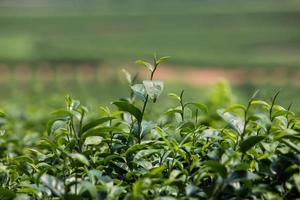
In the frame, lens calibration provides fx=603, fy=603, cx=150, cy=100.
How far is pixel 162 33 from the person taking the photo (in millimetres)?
32594

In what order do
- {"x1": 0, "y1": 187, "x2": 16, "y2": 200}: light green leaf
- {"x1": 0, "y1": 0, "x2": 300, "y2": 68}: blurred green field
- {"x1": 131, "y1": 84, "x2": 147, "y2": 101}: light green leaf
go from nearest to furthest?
{"x1": 0, "y1": 187, "x2": 16, "y2": 200}: light green leaf → {"x1": 131, "y1": 84, "x2": 147, "y2": 101}: light green leaf → {"x1": 0, "y1": 0, "x2": 300, "y2": 68}: blurred green field

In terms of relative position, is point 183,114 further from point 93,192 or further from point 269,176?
point 93,192

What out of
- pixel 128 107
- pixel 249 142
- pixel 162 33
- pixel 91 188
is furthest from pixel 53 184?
pixel 162 33

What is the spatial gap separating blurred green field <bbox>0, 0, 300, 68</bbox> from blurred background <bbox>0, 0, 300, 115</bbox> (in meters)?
0.04

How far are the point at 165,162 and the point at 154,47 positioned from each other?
88.2ft

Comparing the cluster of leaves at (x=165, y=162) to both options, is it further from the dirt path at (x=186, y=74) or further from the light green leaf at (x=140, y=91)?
the dirt path at (x=186, y=74)

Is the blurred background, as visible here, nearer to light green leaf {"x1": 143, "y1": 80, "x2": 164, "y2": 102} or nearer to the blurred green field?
the blurred green field

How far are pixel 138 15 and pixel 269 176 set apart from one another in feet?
121

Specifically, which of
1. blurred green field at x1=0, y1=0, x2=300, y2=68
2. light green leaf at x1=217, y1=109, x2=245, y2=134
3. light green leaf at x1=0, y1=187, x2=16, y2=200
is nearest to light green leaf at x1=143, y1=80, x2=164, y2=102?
light green leaf at x1=217, y1=109, x2=245, y2=134

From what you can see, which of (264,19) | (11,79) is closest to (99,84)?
(11,79)

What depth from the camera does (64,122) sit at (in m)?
1.74

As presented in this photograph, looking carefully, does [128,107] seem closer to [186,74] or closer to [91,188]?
[91,188]

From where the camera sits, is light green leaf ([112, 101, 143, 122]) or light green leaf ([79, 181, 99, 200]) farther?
light green leaf ([112, 101, 143, 122])

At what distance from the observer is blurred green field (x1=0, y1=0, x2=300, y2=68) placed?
26062mm
